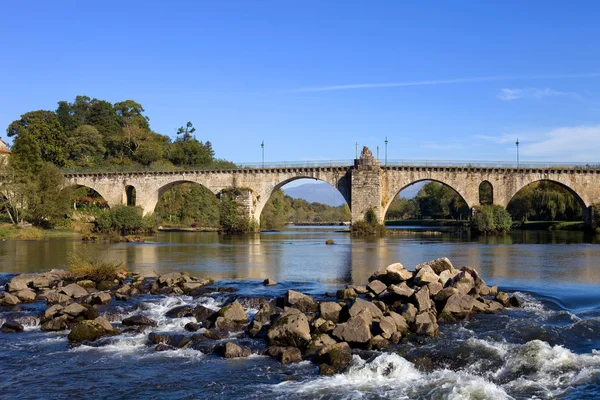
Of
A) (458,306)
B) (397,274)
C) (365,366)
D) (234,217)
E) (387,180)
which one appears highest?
(387,180)

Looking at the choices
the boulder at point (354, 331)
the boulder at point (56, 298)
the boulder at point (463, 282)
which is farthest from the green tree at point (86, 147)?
the boulder at point (354, 331)

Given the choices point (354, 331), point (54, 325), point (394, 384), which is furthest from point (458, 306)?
point (54, 325)

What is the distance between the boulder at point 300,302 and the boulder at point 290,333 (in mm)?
2816

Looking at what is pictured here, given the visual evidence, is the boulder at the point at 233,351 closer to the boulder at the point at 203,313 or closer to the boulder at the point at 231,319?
the boulder at the point at 231,319

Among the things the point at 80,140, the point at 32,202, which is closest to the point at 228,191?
the point at 32,202

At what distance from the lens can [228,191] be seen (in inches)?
2645

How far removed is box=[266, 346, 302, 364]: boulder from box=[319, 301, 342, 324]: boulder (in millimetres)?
2343

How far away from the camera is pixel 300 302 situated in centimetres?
1742

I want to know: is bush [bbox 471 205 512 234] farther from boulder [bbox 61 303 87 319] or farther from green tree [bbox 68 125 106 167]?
green tree [bbox 68 125 106 167]

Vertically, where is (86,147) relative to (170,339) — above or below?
above

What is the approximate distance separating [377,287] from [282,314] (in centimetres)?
482

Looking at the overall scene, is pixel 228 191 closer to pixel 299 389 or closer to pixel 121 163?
pixel 121 163

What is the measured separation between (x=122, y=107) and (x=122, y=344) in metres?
112

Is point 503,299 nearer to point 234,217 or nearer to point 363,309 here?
point 363,309
